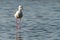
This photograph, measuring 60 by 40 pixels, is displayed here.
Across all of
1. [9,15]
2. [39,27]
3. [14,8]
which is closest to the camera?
[39,27]

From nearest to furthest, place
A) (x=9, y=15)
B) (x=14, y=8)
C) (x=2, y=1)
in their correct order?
1. (x=9, y=15)
2. (x=14, y=8)
3. (x=2, y=1)

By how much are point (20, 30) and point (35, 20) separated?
1214 millimetres

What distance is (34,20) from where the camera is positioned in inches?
434

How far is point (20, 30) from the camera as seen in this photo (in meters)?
9.95

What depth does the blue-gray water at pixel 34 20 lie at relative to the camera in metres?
9.90

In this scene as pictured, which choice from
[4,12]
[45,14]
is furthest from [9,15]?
[45,14]

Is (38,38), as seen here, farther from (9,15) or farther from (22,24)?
(9,15)

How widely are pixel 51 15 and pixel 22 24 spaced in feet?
4.55

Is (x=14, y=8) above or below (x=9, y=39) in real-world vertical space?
above

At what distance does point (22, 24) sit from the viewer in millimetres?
10672

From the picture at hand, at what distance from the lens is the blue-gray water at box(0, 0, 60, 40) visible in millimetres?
9898

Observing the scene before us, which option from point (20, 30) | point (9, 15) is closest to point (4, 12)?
point (9, 15)

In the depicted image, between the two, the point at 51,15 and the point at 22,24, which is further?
the point at 51,15

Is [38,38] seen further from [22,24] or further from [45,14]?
[45,14]
